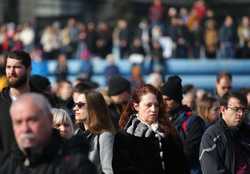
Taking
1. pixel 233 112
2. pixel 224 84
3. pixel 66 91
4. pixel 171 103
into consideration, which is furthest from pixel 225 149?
pixel 66 91

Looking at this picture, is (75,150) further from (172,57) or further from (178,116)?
(172,57)

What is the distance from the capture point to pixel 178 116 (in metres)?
10.6

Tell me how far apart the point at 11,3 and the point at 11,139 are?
3273cm

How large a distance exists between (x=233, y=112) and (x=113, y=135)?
1683 millimetres

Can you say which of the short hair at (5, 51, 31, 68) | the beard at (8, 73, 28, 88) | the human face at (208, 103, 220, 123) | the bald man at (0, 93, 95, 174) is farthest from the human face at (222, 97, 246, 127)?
the bald man at (0, 93, 95, 174)

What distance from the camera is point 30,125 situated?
17.9 feet

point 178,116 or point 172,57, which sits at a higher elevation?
point 178,116

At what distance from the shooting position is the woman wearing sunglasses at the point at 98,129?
318 inches

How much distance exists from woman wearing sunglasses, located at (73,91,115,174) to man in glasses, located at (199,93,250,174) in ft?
3.80

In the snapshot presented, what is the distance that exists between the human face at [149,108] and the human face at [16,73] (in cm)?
98

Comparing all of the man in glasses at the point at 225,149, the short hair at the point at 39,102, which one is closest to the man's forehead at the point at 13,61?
the man in glasses at the point at 225,149

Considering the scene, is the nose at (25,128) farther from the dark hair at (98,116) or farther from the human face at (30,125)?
the dark hair at (98,116)

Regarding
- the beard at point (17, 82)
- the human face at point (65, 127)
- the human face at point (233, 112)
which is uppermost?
the beard at point (17, 82)

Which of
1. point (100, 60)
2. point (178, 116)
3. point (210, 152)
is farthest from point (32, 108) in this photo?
point (100, 60)
